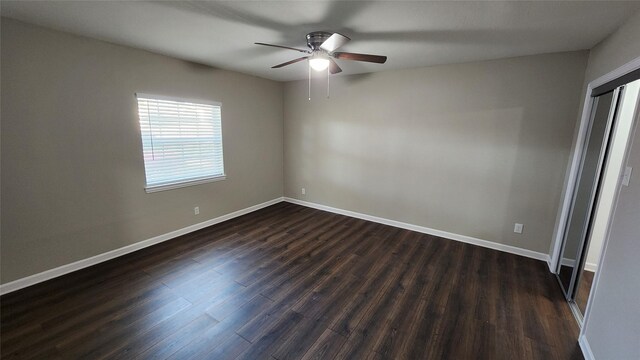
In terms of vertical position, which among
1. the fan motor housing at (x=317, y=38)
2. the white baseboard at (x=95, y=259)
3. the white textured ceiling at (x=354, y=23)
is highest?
the white textured ceiling at (x=354, y=23)

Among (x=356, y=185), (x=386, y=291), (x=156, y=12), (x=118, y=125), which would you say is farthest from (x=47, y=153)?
(x=356, y=185)

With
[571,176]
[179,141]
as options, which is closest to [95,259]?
[179,141]

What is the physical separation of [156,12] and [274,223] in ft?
9.83

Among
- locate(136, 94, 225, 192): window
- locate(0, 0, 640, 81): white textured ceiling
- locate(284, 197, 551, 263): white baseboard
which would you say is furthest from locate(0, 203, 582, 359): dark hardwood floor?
locate(0, 0, 640, 81): white textured ceiling

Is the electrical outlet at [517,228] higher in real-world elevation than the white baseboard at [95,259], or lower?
higher

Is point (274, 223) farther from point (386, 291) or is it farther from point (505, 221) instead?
point (505, 221)

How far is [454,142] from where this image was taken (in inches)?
135

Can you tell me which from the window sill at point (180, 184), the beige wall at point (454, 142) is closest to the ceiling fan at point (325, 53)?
the beige wall at point (454, 142)

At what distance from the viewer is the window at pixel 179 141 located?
309 cm

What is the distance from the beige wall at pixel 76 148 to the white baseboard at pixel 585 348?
14.0ft

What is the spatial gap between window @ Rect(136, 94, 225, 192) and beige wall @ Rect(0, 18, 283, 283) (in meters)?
0.11

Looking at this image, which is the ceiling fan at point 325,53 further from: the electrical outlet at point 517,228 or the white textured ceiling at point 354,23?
the electrical outlet at point 517,228

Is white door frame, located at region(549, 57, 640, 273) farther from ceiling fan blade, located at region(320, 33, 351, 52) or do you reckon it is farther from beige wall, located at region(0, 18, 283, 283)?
beige wall, located at region(0, 18, 283, 283)

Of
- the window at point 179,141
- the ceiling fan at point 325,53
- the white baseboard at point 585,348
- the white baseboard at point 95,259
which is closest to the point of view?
the white baseboard at point 585,348
